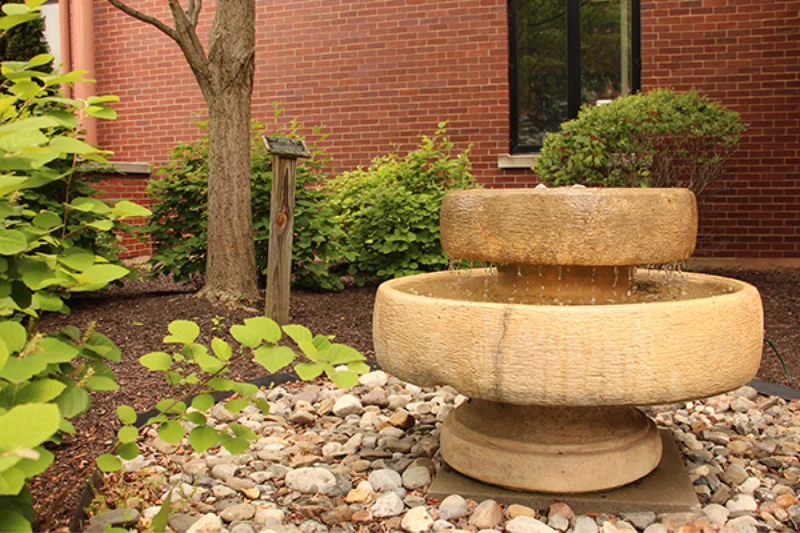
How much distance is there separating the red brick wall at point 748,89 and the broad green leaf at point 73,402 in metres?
7.51

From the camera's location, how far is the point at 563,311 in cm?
267

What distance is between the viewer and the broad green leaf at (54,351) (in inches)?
67.9

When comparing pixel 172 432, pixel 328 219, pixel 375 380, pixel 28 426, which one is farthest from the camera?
pixel 328 219

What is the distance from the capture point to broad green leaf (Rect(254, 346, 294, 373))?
179 cm

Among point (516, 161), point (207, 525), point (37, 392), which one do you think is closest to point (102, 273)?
point (37, 392)

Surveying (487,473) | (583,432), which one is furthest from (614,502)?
(487,473)

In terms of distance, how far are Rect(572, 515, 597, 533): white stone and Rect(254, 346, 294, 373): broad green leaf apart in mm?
1485

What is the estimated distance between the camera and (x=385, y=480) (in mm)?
3264

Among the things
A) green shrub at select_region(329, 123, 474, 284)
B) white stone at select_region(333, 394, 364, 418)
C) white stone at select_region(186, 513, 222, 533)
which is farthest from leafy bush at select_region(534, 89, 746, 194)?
white stone at select_region(186, 513, 222, 533)

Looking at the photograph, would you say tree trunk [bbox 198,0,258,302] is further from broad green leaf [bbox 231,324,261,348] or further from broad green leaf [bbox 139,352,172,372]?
broad green leaf [bbox 231,324,261,348]

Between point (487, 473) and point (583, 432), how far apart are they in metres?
0.40

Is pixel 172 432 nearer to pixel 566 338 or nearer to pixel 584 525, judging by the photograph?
pixel 566 338

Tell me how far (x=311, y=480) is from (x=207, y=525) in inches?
22.3

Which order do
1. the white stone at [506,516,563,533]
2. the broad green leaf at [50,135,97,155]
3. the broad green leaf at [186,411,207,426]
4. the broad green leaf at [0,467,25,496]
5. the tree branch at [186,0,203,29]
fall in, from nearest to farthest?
1. the broad green leaf at [0,467,25,496]
2. the broad green leaf at [50,135,97,155]
3. the broad green leaf at [186,411,207,426]
4. the white stone at [506,516,563,533]
5. the tree branch at [186,0,203,29]
